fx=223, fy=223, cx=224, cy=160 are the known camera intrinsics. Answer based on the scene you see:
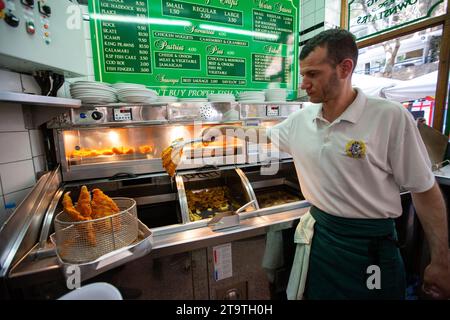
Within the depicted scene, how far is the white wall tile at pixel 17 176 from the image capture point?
152cm

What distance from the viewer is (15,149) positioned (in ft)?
5.29

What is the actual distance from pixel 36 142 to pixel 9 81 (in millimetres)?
502

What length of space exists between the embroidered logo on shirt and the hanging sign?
2.65m

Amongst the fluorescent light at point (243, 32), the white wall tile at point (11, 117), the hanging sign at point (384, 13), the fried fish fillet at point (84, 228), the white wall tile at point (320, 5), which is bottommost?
the fried fish fillet at point (84, 228)

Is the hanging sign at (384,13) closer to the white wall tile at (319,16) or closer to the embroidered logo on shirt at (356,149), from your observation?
the white wall tile at (319,16)

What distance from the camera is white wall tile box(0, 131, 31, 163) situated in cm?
152

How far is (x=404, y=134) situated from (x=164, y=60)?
2.48m

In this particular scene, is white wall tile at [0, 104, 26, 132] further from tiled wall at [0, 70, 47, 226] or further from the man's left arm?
the man's left arm

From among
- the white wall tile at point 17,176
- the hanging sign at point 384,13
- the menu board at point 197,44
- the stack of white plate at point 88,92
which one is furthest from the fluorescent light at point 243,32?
the white wall tile at point 17,176

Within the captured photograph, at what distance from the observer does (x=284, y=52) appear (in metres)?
3.36

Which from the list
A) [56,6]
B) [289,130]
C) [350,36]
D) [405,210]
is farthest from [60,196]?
[405,210]

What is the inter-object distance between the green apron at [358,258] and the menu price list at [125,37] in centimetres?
248

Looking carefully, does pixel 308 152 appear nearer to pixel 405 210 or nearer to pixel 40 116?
pixel 405 210

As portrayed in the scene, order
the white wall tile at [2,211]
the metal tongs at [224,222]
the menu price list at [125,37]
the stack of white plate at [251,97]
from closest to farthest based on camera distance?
1. the white wall tile at [2,211]
2. the metal tongs at [224,222]
3. the menu price list at [125,37]
4. the stack of white plate at [251,97]
